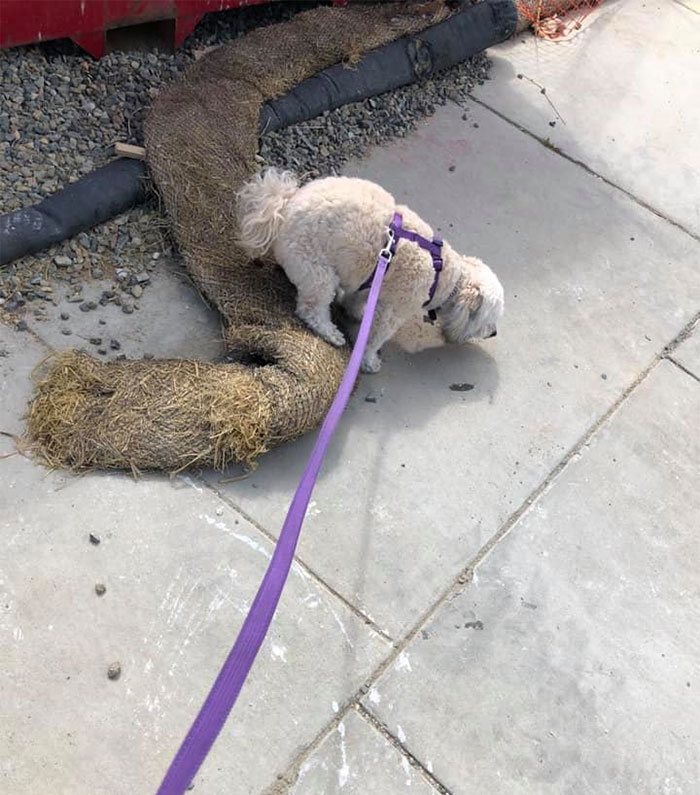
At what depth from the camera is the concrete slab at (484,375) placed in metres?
3.57

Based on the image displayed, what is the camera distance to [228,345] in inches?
156

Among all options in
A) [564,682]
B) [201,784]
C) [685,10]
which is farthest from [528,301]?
[685,10]

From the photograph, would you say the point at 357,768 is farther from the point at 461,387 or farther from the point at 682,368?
the point at 682,368

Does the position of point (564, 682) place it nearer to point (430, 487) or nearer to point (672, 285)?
point (430, 487)

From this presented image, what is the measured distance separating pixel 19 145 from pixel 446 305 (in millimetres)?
2387

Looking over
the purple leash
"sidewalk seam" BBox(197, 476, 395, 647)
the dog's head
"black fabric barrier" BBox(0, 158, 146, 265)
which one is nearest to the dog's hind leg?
the dog's head

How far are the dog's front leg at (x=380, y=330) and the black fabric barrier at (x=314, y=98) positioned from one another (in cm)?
144

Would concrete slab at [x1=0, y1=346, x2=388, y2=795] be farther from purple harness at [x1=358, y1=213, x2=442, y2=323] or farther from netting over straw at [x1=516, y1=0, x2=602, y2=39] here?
netting over straw at [x1=516, y1=0, x2=602, y2=39]

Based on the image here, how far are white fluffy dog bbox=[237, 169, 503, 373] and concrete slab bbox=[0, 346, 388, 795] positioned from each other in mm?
1122

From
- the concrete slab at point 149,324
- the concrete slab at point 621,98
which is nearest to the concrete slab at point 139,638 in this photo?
the concrete slab at point 149,324

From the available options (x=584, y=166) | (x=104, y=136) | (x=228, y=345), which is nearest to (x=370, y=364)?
(x=228, y=345)

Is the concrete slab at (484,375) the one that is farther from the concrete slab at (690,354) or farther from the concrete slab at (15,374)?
the concrete slab at (15,374)

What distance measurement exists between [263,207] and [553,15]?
4.22 m

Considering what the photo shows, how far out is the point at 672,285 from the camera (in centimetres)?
509
